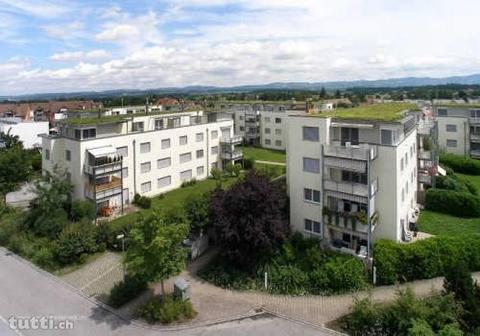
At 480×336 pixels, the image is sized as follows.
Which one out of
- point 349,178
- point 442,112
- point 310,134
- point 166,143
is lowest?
point 349,178

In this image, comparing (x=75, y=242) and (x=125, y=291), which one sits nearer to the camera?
(x=125, y=291)

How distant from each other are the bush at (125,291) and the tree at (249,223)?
6.37 metres

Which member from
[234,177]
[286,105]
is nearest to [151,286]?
[234,177]

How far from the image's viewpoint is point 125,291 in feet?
86.2

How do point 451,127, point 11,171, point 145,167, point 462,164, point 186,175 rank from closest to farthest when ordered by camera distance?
1. point 145,167
2. point 11,171
3. point 186,175
4. point 462,164
5. point 451,127

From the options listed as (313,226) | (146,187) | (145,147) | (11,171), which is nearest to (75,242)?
(146,187)

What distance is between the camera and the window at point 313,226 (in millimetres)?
30844

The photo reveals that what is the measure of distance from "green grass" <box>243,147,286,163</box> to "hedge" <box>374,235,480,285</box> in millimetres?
41121

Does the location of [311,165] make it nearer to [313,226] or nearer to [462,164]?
[313,226]

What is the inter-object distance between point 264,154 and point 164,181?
29759mm

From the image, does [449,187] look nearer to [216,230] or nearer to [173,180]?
[216,230]

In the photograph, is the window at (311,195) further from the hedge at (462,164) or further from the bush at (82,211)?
the hedge at (462,164)

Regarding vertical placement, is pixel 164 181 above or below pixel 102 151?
below

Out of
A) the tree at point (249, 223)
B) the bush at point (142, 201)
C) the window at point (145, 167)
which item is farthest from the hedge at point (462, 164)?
the bush at point (142, 201)
